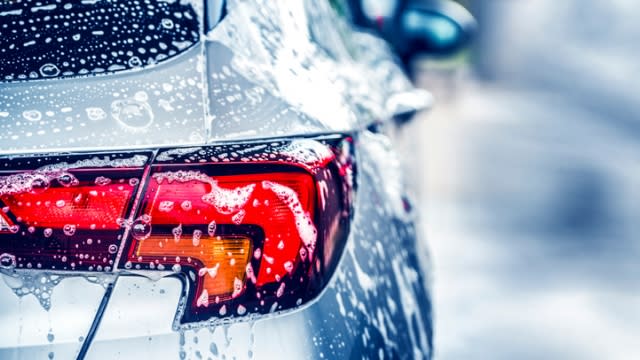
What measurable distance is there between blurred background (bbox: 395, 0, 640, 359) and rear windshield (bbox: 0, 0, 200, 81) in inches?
57.4

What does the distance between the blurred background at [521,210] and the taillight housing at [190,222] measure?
145 centimetres

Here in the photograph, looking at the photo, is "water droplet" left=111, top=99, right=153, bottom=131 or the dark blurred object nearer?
"water droplet" left=111, top=99, right=153, bottom=131

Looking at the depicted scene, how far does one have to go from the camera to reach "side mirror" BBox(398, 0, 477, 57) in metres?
4.47

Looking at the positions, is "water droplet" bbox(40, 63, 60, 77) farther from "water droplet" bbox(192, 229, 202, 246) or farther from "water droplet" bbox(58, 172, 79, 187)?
"water droplet" bbox(192, 229, 202, 246)

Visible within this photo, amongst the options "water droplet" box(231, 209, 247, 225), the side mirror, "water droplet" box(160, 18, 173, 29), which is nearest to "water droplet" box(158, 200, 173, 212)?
"water droplet" box(231, 209, 247, 225)

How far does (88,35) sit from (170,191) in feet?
1.11

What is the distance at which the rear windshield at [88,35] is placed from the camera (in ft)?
5.94

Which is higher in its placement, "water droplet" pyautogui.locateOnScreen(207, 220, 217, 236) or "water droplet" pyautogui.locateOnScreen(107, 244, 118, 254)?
"water droplet" pyautogui.locateOnScreen(207, 220, 217, 236)

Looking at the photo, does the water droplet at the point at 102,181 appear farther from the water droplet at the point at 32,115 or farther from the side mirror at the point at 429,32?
the side mirror at the point at 429,32

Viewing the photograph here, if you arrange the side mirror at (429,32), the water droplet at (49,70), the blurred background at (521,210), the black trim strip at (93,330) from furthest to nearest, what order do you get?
the blurred background at (521,210)
the side mirror at (429,32)
the water droplet at (49,70)
the black trim strip at (93,330)

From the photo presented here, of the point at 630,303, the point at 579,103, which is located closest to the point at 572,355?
the point at 630,303

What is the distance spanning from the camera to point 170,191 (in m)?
1.73

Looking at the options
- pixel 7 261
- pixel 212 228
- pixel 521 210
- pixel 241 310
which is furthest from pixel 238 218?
pixel 521 210

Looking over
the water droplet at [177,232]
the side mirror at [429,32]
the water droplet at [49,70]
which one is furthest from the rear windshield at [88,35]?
the side mirror at [429,32]
